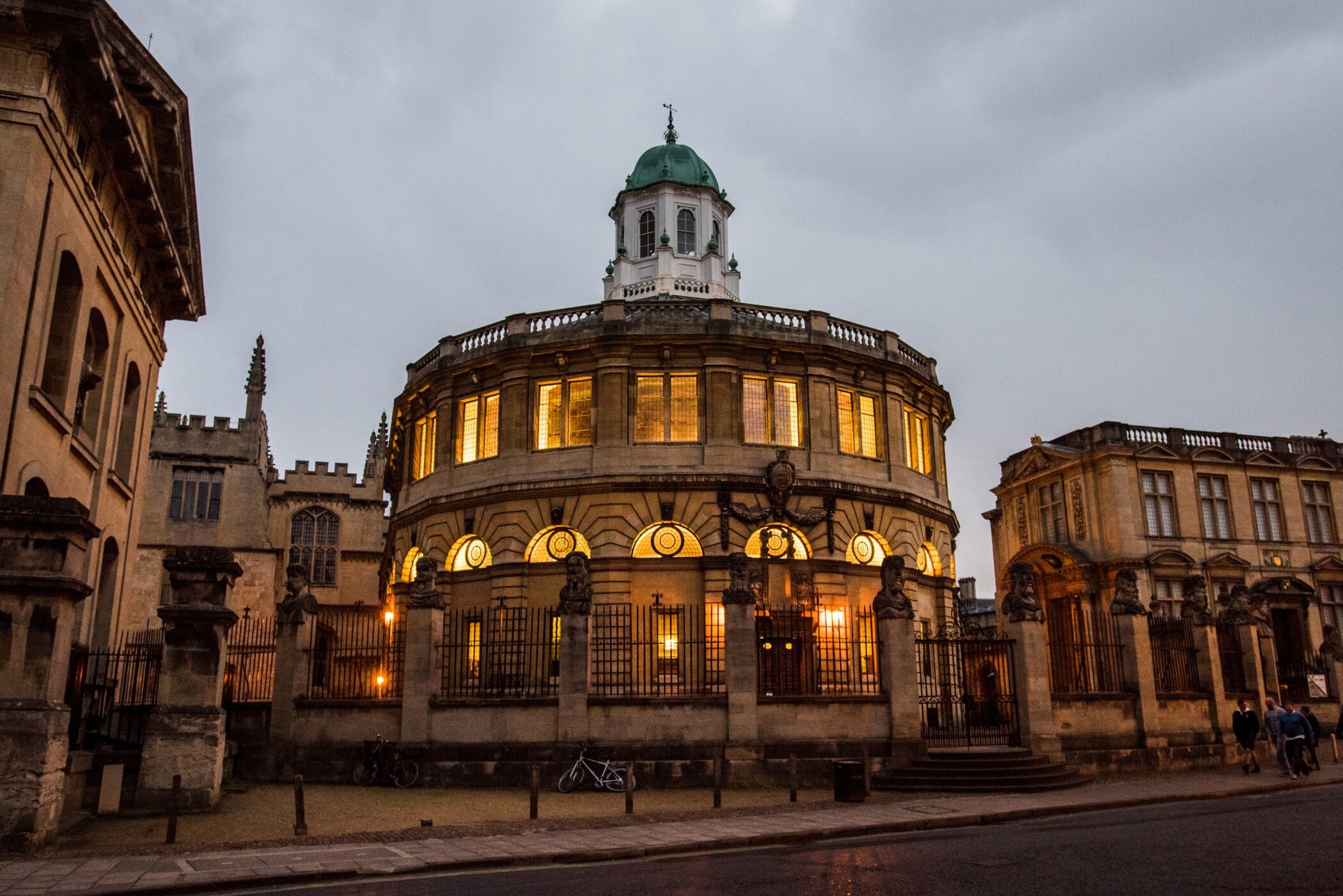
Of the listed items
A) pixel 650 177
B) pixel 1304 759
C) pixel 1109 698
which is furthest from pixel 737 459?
pixel 650 177

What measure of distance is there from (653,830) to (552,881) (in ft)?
13.3

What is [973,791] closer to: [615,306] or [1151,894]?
[1151,894]

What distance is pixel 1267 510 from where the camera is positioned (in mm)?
43438

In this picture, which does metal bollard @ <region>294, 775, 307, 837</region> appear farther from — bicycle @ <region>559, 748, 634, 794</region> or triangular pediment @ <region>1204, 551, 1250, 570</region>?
triangular pediment @ <region>1204, 551, 1250, 570</region>

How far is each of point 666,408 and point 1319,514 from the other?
101ft

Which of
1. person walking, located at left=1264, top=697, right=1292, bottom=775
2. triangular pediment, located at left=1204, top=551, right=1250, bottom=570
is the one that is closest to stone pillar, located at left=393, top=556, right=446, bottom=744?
person walking, located at left=1264, top=697, right=1292, bottom=775

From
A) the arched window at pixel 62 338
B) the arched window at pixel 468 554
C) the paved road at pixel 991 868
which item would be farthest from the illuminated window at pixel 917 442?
the arched window at pixel 62 338

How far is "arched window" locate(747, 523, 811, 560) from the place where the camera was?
31125 millimetres

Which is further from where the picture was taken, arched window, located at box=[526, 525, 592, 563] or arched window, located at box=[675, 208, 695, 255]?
arched window, located at box=[675, 208, 695, 255]

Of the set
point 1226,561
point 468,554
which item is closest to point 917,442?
point 1226,561

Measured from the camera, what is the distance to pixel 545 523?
104ft

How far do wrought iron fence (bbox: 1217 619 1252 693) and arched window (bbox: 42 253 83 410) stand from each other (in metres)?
28.7

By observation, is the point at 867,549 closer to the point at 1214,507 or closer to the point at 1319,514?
the point at 1214,507

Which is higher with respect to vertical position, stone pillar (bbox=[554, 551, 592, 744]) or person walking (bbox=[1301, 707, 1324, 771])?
stone pillar (bbox=[554, 551, 592, 744])
